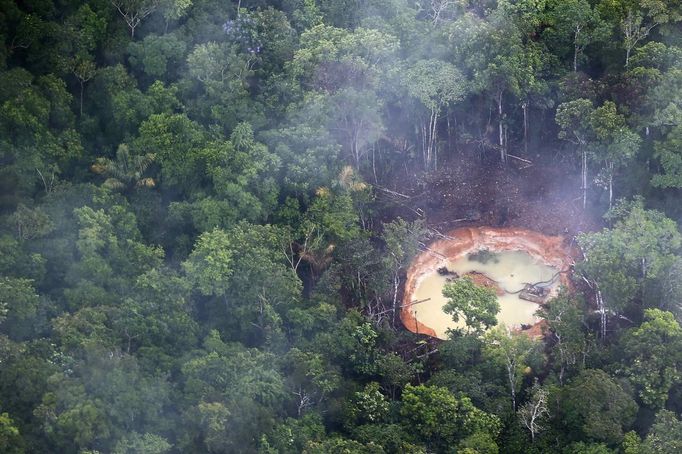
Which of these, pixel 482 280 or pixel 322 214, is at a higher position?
pixel 322 214

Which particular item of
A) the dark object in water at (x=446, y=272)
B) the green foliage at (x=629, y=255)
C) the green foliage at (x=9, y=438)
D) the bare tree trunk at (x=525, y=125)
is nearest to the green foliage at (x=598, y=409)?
the green foliage at (x=629, y=255)

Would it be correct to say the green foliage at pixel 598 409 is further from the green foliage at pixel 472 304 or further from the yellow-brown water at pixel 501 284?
the yellow-brown water at pixel 501 284

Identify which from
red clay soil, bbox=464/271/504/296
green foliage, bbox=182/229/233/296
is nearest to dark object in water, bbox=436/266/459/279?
red clay soil, bbox=464/271/504/296

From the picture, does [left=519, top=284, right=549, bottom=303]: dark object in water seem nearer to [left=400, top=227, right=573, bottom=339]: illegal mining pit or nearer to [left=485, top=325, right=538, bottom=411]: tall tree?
[left=400, top=227, right=573, bottom=339]: illegal mining pit

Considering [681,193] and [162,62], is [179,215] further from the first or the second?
[681,193]

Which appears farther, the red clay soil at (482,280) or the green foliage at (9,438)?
the red clay soil at (482,280)

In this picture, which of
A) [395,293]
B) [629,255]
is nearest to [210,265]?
[395,293]

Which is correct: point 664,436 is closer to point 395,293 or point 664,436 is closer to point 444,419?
point 444,419
